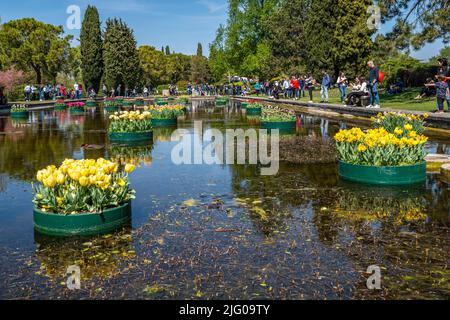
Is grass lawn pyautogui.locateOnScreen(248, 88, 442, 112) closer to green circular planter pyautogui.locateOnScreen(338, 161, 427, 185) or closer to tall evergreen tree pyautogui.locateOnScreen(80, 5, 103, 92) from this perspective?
green circular planter pyautogui.locateOnScreen(338, 161, 427, 185)

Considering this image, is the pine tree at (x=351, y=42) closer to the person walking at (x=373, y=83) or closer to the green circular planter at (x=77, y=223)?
the person walking at (x=373, y=83)

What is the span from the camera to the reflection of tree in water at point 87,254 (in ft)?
15.9

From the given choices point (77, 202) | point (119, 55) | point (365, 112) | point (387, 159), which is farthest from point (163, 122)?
point (119, 55)

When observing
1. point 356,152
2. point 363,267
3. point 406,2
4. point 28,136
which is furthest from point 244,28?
point 363,267

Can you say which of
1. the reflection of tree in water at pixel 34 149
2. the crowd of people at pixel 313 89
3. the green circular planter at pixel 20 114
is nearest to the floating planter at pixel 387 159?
the reflection of tree in water at pixel 34 149

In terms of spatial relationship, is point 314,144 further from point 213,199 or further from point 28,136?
point 28,136

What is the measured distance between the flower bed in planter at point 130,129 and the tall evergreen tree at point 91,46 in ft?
180

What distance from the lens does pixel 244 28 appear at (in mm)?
65750

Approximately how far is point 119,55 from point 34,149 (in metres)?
54.6

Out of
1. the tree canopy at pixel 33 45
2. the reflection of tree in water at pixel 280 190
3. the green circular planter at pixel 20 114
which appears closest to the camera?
the reflection of tree in water at pixel 280 190

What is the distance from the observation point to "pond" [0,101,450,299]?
443cm

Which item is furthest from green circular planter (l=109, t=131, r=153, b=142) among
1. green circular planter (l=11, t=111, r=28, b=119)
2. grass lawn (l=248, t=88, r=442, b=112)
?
green circular planter (l=11, t=111, r=28, b=119)

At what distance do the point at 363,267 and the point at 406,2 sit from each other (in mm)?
22997
